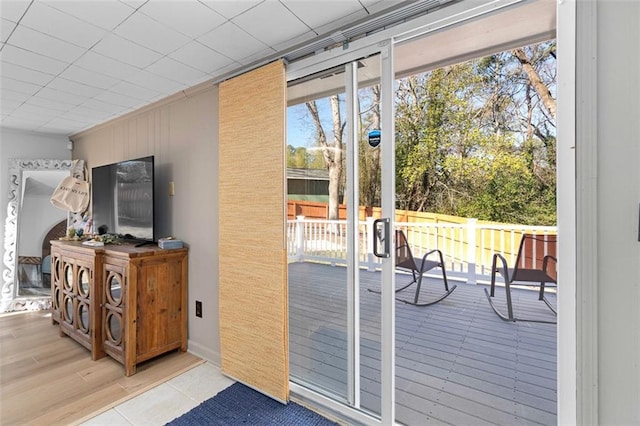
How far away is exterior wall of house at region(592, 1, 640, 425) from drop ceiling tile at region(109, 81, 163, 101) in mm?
2821

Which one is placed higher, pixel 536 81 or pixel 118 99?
pixel 536 81

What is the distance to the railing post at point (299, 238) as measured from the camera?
74.6 inches

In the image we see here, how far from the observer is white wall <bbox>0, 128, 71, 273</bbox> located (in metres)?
3.53

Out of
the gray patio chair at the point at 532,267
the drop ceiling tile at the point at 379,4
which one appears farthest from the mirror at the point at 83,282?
the gray patio chair at the point at 532,267

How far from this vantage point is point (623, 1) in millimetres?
1018

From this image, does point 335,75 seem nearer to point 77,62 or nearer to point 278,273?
point 278,273

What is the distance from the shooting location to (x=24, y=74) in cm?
212

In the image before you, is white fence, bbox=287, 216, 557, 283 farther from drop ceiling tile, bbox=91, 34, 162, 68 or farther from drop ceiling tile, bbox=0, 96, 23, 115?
drop ceiling tile, bbox=0, 96, 23, 115

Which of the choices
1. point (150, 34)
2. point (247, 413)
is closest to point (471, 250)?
point (247, 413)

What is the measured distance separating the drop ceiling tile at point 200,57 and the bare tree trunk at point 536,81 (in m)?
3.39

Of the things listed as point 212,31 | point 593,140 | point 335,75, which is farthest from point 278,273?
point 593,140

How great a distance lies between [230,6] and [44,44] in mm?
1244

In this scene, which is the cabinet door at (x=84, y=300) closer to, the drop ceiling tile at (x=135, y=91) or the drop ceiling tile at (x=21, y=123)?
the drop ceiling tile at (x=135, y=91)

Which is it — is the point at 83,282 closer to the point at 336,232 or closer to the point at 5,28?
the point at 5,28
